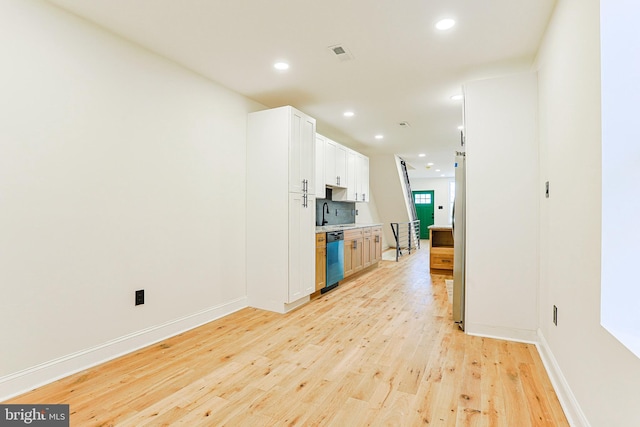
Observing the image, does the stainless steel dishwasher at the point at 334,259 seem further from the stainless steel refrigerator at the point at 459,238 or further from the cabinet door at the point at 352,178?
the stainless steel refrigerator at the point at 459,238

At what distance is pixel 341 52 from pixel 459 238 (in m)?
2.11

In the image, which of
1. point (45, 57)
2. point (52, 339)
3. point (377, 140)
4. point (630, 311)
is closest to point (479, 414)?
point (630, 311)

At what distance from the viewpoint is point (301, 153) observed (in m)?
3.75

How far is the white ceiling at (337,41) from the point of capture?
2146 mm

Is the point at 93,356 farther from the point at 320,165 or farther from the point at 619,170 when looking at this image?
the point at 320,165

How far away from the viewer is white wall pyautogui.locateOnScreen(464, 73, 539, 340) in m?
2.71

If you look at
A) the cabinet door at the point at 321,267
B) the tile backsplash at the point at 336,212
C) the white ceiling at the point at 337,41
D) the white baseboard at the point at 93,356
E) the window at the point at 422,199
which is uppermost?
the white ceiling at the point at 337,41

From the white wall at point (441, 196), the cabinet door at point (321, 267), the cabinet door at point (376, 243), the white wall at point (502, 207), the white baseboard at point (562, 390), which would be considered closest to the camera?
the white baseboard at point (562, 390)

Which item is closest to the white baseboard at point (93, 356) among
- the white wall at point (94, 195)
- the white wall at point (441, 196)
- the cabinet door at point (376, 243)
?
the white wall at point (94, 195)

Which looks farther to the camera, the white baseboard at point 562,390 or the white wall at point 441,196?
the white wall at point 441,196

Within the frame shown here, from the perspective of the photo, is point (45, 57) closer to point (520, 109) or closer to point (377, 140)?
point (520, 109)

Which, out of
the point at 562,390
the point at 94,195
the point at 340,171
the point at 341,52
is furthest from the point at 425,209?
the point at 94,195

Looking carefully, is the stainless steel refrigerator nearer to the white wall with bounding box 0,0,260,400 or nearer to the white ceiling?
the white ceiling

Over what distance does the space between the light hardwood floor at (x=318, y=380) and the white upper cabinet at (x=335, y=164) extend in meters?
2.65
